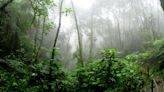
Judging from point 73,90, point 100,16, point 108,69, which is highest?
point 100,16

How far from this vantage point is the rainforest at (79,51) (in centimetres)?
631

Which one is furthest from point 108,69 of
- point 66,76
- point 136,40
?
point 136,40

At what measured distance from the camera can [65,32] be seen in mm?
23047

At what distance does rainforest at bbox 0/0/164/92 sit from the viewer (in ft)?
20.7

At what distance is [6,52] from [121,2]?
1200 cm

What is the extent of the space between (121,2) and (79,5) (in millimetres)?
3859

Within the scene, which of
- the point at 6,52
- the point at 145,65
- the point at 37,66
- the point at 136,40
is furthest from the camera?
the point at 136,40

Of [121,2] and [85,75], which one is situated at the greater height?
[121,2]

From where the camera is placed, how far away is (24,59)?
1166 centimetres

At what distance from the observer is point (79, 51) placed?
1408cm

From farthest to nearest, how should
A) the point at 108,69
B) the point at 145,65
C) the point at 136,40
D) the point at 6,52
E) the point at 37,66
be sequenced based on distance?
the point at 136,40 < the point at 6,52 < the point at 37,66 < the point at 108,69 < the point at 145,65

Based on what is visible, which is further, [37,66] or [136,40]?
[136,40]

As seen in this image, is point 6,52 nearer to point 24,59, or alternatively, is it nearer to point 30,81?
point 24,59

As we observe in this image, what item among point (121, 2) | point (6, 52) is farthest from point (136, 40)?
point (6, 52)
